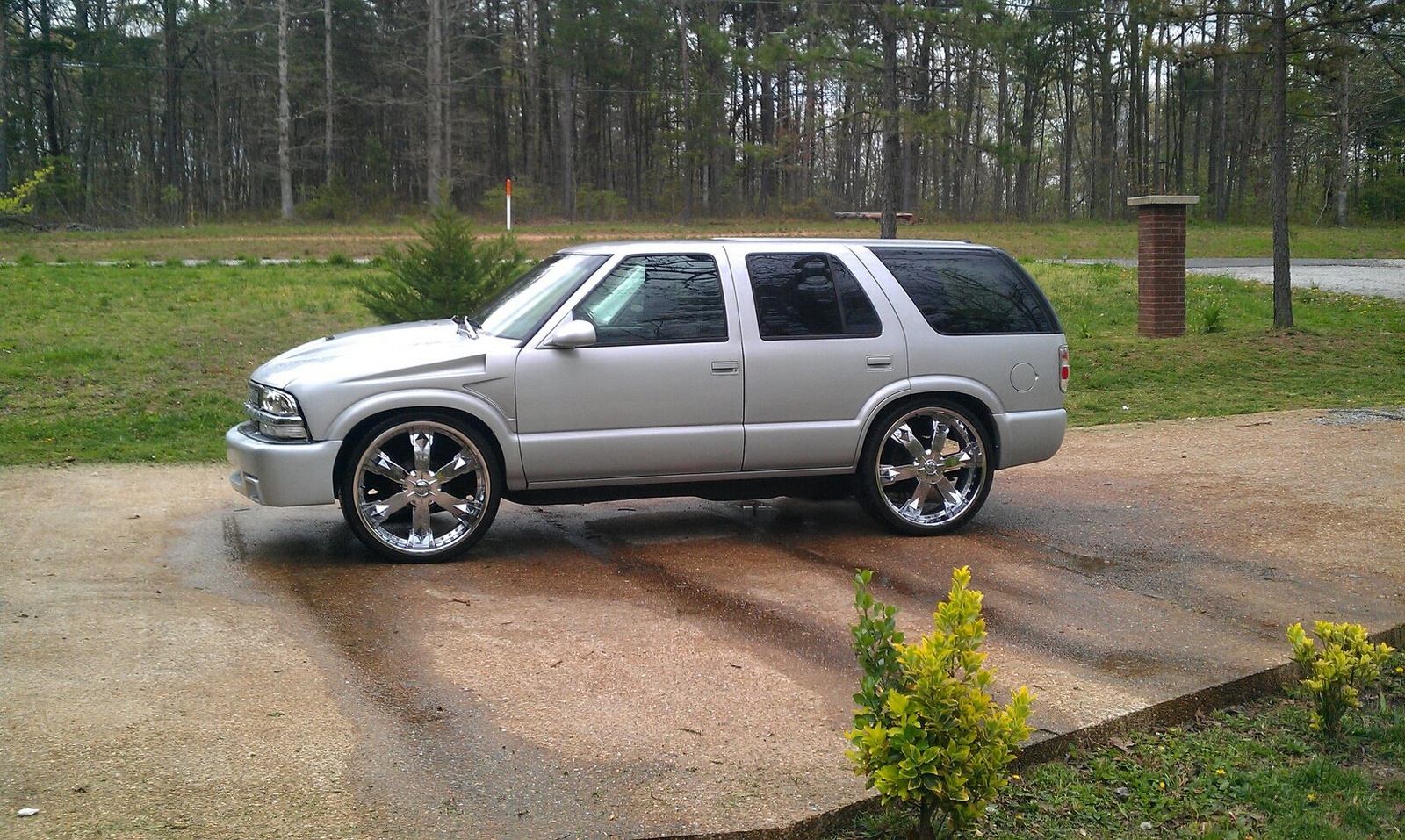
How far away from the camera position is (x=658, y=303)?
276 inches

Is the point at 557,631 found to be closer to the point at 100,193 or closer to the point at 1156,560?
the point at 1156,560

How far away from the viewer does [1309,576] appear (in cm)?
636

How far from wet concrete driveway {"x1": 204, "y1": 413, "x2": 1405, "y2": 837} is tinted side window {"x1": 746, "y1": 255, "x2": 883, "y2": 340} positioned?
4.00 ft

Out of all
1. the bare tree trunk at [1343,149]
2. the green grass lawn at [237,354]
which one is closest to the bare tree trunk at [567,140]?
the bare tree trunk at [1343,149]

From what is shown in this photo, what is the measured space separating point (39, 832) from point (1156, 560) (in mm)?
5366

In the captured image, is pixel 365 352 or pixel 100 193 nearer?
pixel 365 352

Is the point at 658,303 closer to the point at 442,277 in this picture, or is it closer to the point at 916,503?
the point at 916,503

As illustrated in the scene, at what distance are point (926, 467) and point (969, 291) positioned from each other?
1089mm

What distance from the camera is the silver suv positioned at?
655 centimetres

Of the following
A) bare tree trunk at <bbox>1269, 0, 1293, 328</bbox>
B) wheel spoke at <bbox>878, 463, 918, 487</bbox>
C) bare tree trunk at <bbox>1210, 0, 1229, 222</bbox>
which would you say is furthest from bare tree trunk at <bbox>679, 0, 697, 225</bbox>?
wheel spoke at <bbox>878, 463, 918, 487</bbox>

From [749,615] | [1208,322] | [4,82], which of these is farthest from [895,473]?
[4,82]

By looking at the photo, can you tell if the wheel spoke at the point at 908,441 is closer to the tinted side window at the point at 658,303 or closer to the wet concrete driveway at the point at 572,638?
the wet concrete driveway at the point at 572,638

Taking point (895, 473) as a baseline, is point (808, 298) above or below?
above

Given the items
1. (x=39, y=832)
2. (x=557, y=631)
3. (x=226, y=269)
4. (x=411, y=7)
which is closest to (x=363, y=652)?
(x=557, y=631)
